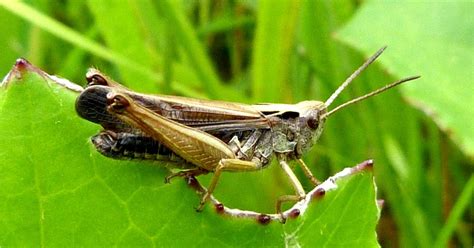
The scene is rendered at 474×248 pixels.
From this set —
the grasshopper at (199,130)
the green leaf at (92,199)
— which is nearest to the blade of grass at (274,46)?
the grasshopper at (199,130)

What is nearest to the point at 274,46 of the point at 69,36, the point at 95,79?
the point at 69,36

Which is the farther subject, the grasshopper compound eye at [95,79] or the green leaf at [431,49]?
the green leaf at [431,49]

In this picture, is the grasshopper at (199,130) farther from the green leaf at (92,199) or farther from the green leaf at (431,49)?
the green leaf at (431,49)

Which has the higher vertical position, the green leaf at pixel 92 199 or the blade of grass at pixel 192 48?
the blade of grass at pixel 192 48

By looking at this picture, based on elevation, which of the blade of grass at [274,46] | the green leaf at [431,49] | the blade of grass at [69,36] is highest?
the blade of grass at [69,36]

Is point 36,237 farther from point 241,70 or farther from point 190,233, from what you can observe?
point 241,70

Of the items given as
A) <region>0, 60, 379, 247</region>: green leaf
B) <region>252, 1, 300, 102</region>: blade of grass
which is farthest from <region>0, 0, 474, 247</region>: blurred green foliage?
<region>0, 60, 379, 247</region>: green leaf

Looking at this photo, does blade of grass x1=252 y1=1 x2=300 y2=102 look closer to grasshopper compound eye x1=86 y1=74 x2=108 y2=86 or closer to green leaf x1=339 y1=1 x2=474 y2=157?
green leaf x1=339 y1=1 x2=474 y2=157
